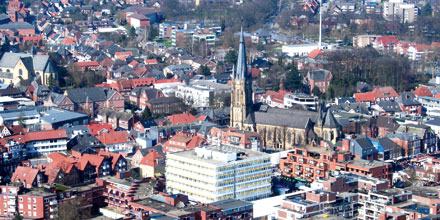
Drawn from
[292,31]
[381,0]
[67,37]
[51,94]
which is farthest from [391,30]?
[51,94]

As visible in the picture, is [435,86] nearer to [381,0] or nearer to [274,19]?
[274,19]

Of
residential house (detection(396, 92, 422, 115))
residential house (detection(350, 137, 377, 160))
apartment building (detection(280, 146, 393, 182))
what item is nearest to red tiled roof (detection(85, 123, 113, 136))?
apartment building (detection(280, 146, 393, 182))

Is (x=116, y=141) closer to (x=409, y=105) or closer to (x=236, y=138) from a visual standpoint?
(x=236, y=138)

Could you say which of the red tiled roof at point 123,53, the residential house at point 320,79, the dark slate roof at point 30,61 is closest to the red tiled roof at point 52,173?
the dark slate roof at point 30,61

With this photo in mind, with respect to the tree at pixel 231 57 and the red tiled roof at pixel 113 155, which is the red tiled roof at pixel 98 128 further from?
the tree at pixel 231 57

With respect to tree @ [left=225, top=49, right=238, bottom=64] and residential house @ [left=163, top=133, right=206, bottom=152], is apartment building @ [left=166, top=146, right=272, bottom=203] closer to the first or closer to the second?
residential house @ [left=163, top=133, right=206, bottom=152]

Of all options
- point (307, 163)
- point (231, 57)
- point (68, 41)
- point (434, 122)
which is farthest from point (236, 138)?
point (68, 41)
